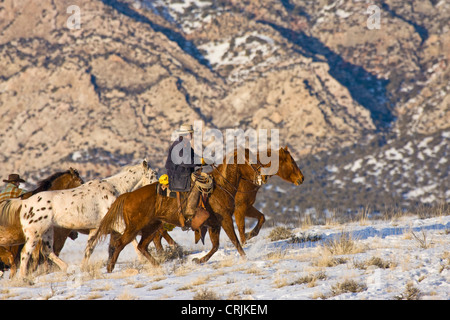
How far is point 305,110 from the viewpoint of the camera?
8812cm

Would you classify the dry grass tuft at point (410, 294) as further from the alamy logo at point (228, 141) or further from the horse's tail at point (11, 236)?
the alamy logo at point (228, 141)

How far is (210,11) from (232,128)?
153 feet

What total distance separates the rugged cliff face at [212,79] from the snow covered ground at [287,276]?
59.1 m

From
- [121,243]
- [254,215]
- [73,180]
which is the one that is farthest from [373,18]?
[121,243]

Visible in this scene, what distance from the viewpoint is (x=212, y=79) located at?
10419 cm

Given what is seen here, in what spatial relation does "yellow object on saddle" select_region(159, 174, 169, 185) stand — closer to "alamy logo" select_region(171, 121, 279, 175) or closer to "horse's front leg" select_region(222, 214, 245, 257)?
"horse's front leg" select_region(222, 214, 245, 257)

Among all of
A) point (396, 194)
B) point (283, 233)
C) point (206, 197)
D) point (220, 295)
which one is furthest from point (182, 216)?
point (396, 194)

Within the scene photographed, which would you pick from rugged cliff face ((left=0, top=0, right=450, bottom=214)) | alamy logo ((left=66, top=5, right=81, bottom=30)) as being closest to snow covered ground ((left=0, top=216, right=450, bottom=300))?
rugged cliff face ((left=0, top=0, right=450, bottom=214))

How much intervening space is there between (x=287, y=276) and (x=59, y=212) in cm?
508

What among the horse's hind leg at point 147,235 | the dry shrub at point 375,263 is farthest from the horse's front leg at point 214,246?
the dry shrub at point 375,263

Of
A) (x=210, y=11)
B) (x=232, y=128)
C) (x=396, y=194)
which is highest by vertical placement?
(x=210, y=11)

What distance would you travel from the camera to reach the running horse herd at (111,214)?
34.3 feet
